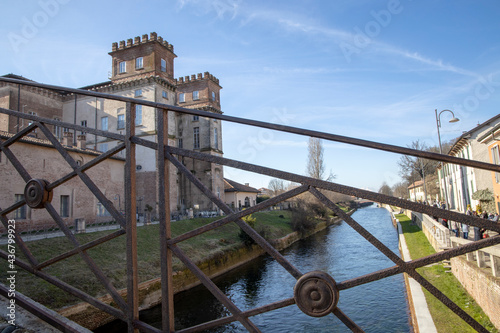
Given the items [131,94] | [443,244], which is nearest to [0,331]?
[443,244]

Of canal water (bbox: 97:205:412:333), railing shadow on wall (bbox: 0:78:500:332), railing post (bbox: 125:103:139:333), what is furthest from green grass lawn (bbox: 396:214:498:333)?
railing post (bbox: 125:103:139:333)

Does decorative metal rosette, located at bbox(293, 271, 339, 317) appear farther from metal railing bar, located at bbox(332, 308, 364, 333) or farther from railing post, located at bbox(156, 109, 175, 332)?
railing post, located at bbox(156, 109, 175, 332)

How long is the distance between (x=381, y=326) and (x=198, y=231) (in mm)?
9314

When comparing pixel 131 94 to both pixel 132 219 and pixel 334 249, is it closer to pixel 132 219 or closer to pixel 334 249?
pixel 334 249

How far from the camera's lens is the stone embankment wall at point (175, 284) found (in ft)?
31.7

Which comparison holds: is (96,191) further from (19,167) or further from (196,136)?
(196,136)

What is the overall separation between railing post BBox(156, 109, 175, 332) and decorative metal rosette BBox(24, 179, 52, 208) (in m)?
1.27

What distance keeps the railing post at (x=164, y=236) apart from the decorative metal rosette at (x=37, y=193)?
127 centimetres

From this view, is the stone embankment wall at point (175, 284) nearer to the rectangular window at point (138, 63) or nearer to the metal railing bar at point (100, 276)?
the metal railing bar at point (100, 276)

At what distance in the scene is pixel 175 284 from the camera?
46.7 feet

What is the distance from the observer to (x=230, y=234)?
23672 mm

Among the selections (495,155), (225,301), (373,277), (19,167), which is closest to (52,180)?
(19,167)

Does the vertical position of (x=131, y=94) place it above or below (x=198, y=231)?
above

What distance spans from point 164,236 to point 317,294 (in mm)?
1263
